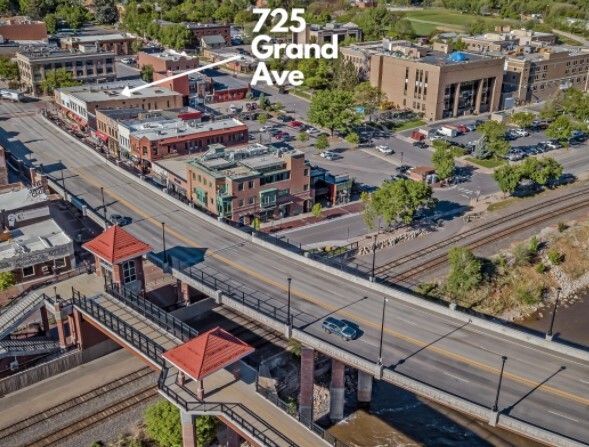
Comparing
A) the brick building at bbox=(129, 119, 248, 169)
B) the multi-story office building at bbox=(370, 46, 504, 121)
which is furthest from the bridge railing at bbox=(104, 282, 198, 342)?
the multi-story office building at bbox=(370, 46, 504, 121)

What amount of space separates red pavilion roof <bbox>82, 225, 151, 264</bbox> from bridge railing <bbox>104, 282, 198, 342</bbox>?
8.94 ft

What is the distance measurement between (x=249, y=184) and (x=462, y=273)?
27766mm

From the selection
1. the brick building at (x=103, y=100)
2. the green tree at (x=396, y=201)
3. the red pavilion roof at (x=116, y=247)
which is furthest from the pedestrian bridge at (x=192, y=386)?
the brick building at (x=103, y=100)

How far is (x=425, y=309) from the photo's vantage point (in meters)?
48.7

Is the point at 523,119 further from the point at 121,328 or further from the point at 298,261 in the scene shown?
the point at 121,328

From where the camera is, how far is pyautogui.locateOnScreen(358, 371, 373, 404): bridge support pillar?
169ft

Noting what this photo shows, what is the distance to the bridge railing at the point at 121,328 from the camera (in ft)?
140

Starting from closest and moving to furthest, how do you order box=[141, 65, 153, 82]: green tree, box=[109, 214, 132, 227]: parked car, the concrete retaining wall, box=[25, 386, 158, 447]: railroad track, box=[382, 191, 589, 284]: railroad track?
box=[25, 386, 158, 447]: railroad track
the concrete retaining wall
box=[109, 214, 132, 227]: parked car
box=[382, 191, 589, 284]: railroad track
box=[141, 65, 153, 82]: green tree

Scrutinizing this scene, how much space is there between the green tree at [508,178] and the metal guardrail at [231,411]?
60.5m

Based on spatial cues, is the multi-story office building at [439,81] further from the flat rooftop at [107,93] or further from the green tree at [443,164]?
the flat rooftop at [107,93]

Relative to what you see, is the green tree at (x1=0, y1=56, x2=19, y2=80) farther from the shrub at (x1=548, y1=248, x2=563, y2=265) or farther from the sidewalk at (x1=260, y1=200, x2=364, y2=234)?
the shrub at (x1=548, y1=248, x2=563, y2=265)

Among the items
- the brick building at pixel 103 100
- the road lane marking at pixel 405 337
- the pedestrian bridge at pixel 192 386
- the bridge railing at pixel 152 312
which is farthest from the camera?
the brick building at pixel 103 100

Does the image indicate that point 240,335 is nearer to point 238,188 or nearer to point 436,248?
point 238,188

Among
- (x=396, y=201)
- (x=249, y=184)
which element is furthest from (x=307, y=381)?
(x=249, y=184)
